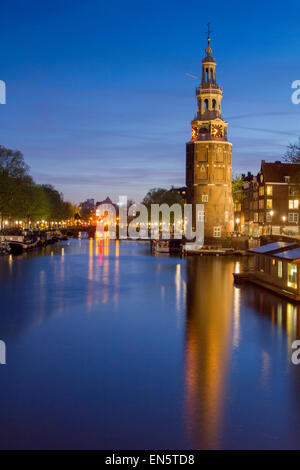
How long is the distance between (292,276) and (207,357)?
19851 millimetres

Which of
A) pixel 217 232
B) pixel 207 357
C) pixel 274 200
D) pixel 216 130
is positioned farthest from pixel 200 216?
pixel 207 357

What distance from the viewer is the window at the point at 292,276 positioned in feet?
135

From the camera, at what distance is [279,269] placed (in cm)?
4550

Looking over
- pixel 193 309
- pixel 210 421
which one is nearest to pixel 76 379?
pixel 210 421

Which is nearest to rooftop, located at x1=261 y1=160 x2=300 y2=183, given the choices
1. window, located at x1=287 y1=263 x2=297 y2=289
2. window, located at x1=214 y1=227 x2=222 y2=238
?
window, located at x1=214 y1=227 x2=222 y2=238

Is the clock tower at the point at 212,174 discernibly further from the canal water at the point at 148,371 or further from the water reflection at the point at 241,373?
the water reflection at the point at 241,373

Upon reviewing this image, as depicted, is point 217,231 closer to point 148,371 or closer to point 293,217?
point 293,217

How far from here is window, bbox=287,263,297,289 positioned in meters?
41.2

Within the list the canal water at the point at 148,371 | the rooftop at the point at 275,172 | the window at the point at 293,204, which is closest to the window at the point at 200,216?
the rooftop at the point at 275,172

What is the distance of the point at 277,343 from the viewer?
27.8m

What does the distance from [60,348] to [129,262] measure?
2134 inches

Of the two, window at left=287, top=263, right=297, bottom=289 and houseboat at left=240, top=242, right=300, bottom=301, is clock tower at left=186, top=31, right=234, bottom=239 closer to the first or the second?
houseboat at left=240, top=242, right=300, bottom=301

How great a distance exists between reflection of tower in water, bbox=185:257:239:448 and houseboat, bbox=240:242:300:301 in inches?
143

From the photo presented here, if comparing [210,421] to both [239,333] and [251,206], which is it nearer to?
[239,333]
